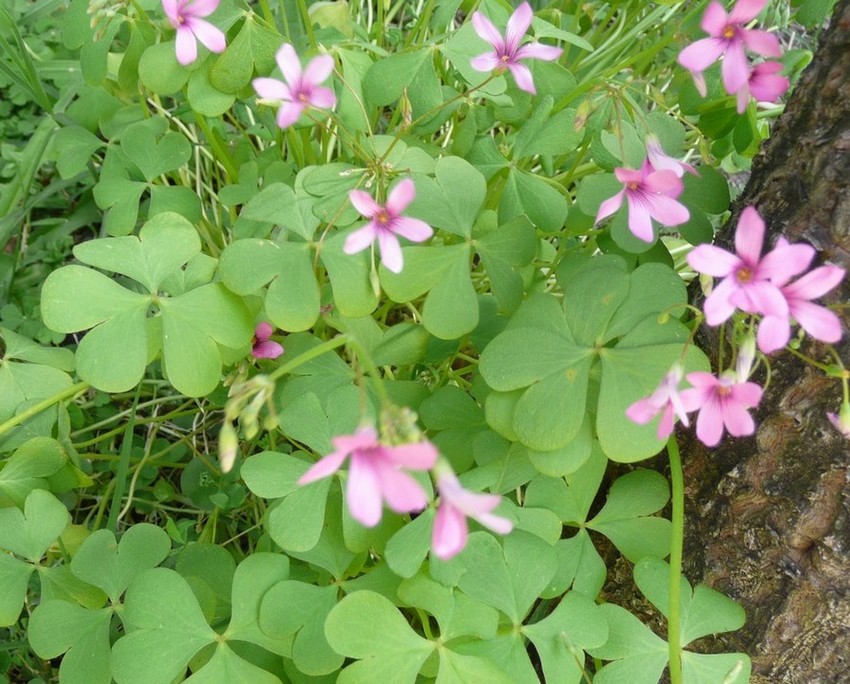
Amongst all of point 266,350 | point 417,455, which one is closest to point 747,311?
point 417,455

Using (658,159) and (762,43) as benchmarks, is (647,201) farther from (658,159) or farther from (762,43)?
(762,43)

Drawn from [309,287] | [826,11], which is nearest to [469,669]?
[309,287]

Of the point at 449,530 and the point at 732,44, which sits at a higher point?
the point at 732,44

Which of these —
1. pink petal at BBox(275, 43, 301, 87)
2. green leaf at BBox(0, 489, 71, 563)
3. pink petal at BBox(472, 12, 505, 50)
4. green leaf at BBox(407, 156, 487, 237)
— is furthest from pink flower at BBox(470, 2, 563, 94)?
green leaf at BBox(0, 489, 71, 563)

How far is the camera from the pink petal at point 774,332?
79cm

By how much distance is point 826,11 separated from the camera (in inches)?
48.7

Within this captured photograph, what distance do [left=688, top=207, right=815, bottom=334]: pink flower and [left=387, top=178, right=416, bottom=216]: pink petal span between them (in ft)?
1.03

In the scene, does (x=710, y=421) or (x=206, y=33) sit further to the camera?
(x=206, y=33)

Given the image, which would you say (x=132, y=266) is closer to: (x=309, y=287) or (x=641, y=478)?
(x=309, y=287)

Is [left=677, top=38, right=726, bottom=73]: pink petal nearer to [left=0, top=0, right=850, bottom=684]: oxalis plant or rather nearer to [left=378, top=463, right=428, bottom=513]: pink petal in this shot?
[left=0, top=0, right=850, bottom=684]: oxalis plant

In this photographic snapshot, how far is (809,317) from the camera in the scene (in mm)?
796

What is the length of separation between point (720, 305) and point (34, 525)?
98 centimetres

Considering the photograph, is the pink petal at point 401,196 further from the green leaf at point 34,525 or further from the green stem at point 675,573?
the green leaf at point 34,525

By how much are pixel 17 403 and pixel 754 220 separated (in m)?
1.11
